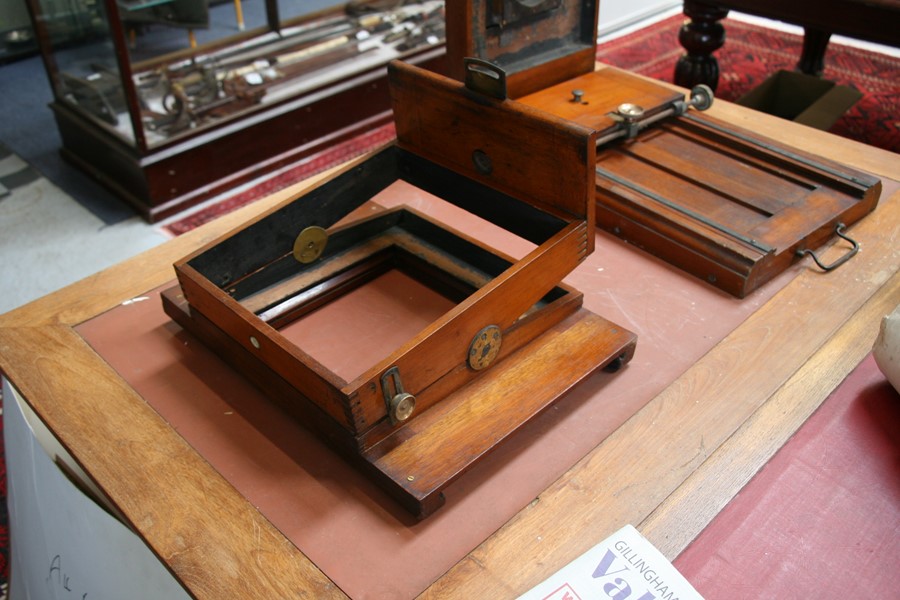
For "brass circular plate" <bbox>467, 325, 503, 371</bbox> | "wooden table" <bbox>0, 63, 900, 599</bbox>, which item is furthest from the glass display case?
"brass circular plate" <bbox>467, 325, 503, 371</bbox>

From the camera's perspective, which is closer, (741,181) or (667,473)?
(667,473)

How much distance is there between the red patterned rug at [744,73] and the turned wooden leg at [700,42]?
0.51 metres

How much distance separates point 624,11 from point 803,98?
5.22 feet

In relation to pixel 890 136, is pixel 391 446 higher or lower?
higher

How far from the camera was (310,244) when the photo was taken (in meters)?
1.26

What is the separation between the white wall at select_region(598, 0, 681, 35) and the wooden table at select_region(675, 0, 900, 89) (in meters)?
1.12

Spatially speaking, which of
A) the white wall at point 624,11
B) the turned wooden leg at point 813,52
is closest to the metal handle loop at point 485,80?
the turned wooden leg at point 813,52

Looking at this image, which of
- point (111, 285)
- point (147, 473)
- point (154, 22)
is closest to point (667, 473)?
point (147, 473)

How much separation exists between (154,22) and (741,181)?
1911mm

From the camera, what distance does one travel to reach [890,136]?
281 cm

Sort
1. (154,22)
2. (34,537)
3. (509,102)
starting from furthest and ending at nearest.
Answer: (154,22), (34,537), (509,102)

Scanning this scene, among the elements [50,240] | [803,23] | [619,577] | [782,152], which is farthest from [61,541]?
[803,23]

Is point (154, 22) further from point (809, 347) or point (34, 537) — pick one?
point (809, 347)

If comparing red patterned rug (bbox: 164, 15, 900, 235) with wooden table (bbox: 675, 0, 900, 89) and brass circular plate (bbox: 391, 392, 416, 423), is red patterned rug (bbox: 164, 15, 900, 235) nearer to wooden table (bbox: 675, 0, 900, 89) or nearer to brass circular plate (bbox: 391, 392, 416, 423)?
wooden table (bbox: 675, 0, 900, 89)
